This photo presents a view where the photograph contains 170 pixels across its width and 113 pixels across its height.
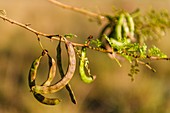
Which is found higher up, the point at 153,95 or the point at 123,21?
the point at 153,95

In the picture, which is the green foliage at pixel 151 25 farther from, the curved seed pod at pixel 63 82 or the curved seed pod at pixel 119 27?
the curved seed pod at pixel 63 82

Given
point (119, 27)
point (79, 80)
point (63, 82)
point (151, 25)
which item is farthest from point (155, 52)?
point (79, 80)

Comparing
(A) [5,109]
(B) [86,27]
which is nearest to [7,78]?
(A) [5,109]

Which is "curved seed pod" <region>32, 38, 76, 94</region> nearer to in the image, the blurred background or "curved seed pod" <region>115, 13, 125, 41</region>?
"curved seed pod" <region>115, 13, 125, 41</region>

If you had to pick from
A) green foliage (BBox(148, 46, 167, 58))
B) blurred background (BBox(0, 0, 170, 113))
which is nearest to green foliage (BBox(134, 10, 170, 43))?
green foliage (BBox(148, 46, 167, 58))

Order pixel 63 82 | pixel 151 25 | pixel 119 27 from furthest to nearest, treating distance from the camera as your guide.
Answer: pixel 151 25
pixel 119 27
pixel 63 82

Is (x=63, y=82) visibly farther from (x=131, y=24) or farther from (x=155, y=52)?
(x=131, y=24)

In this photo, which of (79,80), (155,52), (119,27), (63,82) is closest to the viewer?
(63,82)

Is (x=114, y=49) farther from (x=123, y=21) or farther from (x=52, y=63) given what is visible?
(x=123, y=21)
